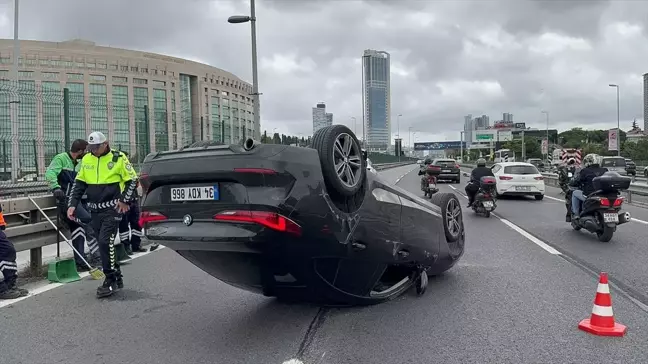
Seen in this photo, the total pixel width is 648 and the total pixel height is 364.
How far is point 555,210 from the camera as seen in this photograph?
16.1m

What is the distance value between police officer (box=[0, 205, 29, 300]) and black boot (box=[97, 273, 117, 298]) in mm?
881

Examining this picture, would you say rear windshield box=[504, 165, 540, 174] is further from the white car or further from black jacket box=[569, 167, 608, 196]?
black jacket box=[569, 167, 608, 196]

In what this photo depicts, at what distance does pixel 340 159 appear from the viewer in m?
4.18

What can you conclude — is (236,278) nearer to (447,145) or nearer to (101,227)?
(101,227)

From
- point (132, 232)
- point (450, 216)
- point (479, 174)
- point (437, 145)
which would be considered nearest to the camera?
point (450, 216)

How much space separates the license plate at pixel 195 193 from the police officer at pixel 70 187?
12.8ft

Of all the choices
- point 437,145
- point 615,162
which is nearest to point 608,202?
point 615,162

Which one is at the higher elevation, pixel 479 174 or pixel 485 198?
pixel 479 174

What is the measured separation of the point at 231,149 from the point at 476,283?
3.77 meters

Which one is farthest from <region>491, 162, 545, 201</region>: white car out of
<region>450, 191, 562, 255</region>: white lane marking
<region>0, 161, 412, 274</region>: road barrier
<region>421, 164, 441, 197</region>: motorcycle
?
<region>0, 161, 412, 274</region>: road barrier

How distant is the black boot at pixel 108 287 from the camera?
599 cm

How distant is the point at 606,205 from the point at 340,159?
733 centimetres

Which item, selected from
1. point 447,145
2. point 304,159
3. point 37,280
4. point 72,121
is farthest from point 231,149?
point 447,145

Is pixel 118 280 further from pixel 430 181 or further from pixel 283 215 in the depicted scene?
A: pixel 430 181
